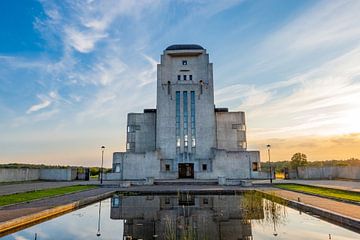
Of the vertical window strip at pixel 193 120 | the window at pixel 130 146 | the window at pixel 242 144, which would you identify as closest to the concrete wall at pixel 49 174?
the window at pixel 130 146

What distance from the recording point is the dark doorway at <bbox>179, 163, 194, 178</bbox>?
46.6 meters

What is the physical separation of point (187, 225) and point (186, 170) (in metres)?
37.7

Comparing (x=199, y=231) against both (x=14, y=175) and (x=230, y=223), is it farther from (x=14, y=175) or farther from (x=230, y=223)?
(x=14, y=175)

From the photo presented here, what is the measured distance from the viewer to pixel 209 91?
49.0 meters

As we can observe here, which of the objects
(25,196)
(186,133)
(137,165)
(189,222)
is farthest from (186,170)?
(189,222)

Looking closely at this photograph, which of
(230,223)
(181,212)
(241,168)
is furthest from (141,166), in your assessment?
(230,223)

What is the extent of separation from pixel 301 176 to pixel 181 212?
113 ft

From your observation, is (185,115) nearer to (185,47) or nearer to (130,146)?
(130,146)

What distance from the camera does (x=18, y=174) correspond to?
114 ft

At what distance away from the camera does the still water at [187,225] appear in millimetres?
8477

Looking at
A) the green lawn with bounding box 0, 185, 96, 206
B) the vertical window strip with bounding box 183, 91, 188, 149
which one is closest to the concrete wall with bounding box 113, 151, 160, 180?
the vertical window strip with bounding box 183, 91, 188, 149

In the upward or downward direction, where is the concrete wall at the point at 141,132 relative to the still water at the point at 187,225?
upward

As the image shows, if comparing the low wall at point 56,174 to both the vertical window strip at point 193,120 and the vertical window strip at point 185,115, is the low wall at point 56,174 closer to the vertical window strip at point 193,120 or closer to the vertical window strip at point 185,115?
the vertical window strip at point 185,115

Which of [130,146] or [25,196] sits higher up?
[130,146]
